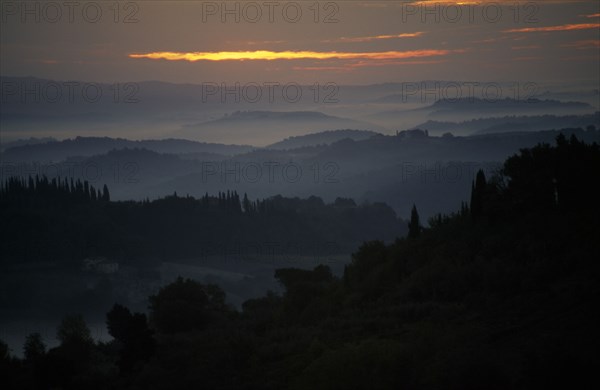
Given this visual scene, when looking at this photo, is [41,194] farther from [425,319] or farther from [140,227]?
[425,319]

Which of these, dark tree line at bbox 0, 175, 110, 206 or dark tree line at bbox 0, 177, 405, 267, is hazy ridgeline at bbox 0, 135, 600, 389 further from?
dark tree line at bbox 0, 175, 110, 206

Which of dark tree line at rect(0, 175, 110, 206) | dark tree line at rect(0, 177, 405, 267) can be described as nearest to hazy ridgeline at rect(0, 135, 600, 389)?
dark tree line at rect(0, 177, 405, 267)

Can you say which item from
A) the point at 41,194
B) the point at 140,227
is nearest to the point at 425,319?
the point at 41,194

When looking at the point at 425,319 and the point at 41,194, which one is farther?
the point at 41,194

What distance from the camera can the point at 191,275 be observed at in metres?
131

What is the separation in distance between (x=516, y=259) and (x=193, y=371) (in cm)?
1627

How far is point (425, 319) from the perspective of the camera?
1334 inches

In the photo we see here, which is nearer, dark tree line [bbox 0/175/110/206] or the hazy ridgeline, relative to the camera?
the hazy ridgeline

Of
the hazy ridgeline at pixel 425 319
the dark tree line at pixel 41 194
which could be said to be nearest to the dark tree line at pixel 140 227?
the dark tree line at pixel 41 194

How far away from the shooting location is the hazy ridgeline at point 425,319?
2562 cm

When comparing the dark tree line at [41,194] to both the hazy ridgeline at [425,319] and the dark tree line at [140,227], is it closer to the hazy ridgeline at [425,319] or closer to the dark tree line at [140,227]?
the dark tree line at [140,227]

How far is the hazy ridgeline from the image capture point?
25625mm

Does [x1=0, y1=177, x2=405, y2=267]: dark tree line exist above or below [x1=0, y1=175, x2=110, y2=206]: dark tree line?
below

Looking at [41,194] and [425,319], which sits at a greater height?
[425,319]
